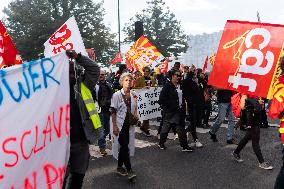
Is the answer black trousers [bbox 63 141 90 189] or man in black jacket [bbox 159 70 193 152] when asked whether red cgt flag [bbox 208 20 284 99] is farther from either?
man in black jacket [bbox 159 70 193 152]

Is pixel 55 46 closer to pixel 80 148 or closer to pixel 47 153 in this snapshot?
pixel 80 148

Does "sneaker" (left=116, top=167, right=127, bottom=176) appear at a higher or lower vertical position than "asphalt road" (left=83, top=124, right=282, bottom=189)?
higher

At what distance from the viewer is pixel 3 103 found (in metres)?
3.07

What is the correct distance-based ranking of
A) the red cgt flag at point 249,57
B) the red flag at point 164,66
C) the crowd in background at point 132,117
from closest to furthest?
1. the red cgt flag at point 249,57
2. the crowd in background at point 132,117
3. the red flag at point 164,66

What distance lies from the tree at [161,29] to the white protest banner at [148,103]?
53.5 meters

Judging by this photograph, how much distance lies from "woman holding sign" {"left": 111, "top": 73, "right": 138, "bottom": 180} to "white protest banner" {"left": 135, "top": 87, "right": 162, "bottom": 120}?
4.08m

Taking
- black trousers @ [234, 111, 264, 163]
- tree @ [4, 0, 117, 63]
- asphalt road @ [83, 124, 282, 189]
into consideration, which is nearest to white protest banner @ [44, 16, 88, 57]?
asphalt road @ [83, 124, 282, 189]

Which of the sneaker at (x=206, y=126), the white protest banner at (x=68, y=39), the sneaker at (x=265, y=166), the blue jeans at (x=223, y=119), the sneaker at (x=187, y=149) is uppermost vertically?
the white protest banner at (x=68, y=39)

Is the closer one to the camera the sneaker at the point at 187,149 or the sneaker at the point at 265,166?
the sneaker at the point at 265,166

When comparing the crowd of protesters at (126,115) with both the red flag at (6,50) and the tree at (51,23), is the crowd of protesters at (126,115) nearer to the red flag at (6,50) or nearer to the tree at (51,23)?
the red flag at (6,50)

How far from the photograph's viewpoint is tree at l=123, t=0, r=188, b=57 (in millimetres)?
64750

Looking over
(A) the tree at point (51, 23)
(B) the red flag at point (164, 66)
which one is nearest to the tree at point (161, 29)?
(A) the tree at point (51, 23)

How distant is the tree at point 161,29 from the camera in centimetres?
6475

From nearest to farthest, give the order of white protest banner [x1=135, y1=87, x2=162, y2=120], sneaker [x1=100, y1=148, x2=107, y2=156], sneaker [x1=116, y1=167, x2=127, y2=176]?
sneaker [x1=116, y1=167, x2=127, y2=176]
sneaker [x1=100, y1=148, x2=107, y2=156]
white protest banner [x1=135, y1=87, x2=162, y2=120]
